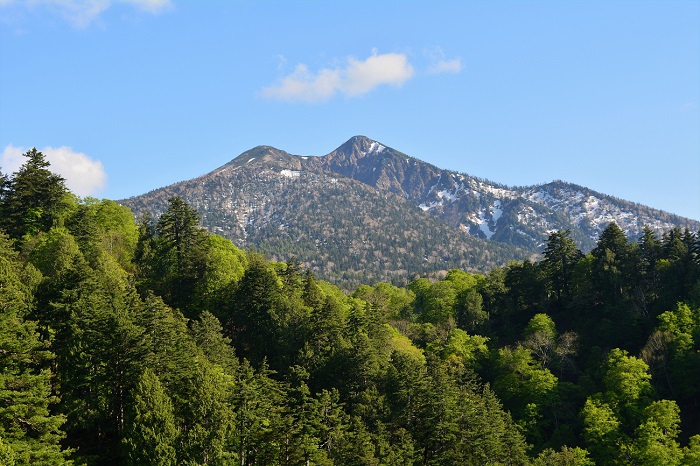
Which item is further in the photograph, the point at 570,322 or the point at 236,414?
the point at 570,322

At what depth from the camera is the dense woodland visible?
43500mm

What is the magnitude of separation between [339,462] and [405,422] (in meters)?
12.1

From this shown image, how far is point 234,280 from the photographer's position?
253 ft

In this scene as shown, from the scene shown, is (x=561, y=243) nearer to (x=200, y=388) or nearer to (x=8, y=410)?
(x=200, y=388)

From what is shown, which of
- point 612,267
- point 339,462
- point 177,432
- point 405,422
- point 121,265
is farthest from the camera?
point 612,267

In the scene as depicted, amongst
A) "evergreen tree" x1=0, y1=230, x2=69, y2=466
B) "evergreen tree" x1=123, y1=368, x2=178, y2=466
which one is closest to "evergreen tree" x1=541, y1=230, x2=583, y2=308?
"evergreen tree" x1=123, y1=368, x2=178, y2=466

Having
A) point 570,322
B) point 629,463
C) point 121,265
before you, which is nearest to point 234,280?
point 121,265

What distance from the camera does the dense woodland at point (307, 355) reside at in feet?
143

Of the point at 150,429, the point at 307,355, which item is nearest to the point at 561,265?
the point at 307,355

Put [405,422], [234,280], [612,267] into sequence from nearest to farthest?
[405,422], [234,280], [612,267]

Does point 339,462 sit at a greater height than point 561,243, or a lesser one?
lesser

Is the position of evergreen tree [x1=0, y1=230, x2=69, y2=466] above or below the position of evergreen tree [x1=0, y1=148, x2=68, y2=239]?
below

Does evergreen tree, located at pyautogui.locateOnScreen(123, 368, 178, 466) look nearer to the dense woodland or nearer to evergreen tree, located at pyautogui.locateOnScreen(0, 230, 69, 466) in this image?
the dense woodland

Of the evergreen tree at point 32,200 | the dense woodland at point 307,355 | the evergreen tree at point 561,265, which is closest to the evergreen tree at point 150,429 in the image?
the dense woodland at point 307,355
